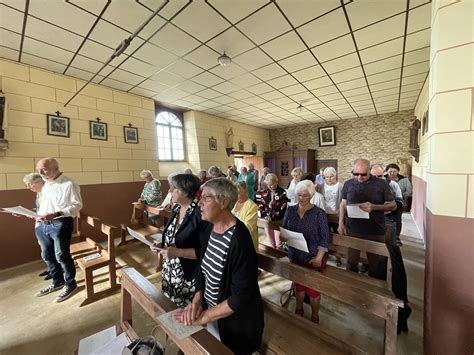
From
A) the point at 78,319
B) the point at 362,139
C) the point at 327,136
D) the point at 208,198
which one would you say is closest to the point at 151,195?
the point at 78,319

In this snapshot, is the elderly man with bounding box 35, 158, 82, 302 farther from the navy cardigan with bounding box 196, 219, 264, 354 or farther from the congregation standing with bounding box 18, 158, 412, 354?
the navy cardigan with bounding box 196, 219, 264, 354

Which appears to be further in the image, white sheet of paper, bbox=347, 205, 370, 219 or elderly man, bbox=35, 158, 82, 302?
elderly man, bbox=35, 158, 82, 302

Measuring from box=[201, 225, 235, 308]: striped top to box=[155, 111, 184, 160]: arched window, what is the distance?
15.1 ft

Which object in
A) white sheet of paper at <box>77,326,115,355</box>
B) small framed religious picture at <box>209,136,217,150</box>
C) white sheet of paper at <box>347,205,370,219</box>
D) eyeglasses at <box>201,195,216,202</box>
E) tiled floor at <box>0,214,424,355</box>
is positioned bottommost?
tiled floor at <box>0,214,424,355</box>

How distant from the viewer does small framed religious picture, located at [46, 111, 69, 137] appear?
332cm

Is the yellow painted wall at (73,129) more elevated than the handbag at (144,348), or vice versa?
the yellow painted wall at (73,129)

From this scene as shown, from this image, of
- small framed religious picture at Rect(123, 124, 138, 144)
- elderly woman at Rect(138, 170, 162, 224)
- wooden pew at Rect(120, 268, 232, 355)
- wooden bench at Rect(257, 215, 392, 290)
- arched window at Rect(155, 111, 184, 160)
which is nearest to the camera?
wooden pew at Rect(120, 268, 232, 355)

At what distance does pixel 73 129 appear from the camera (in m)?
3.59

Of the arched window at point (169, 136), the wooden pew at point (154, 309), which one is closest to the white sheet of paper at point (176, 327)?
the wooden pew at point (154, 309)

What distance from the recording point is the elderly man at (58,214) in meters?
2.22

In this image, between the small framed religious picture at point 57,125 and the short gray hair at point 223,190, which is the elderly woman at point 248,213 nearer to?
the short gray hair at point 223,190

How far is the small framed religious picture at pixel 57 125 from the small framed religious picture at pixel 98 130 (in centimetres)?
36

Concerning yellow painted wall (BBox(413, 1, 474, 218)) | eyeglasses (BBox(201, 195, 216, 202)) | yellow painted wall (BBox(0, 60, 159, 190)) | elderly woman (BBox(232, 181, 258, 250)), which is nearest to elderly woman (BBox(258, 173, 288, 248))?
elderly woman (BBox(232, 181, 258, 250))

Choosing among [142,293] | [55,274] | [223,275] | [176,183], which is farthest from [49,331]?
[223,275]
